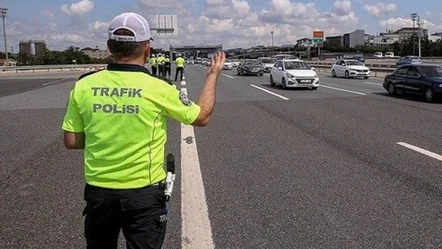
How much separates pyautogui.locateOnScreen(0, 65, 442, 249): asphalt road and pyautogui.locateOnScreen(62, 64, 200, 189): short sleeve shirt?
72.3 inches

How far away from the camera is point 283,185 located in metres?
5.89

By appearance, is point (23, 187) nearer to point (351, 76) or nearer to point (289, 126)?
point (289, 126)

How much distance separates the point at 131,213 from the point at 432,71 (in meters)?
18.1

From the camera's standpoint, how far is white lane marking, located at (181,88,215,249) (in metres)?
4.14

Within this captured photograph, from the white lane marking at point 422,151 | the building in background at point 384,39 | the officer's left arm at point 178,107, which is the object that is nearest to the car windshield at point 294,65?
the white lane marking at point 422,151

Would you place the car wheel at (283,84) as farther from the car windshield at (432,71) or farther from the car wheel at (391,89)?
the car windshield at (432,71)

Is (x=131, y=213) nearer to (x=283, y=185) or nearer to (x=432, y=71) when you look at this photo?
(x=283, y=185)

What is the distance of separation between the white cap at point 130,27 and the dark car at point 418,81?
1621 centimetres

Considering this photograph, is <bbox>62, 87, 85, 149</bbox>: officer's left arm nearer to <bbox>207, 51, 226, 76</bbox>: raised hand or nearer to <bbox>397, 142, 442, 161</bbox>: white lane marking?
<bbox>207, 51, 226, 76</bbox>: raised hand

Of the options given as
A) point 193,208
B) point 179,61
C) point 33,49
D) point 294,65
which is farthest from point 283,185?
point 33,49

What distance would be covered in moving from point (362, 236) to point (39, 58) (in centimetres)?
12230

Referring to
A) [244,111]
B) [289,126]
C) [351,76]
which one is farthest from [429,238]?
[351,76]

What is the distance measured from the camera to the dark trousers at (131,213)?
92.3 inches

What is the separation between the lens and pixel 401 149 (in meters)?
8.20
